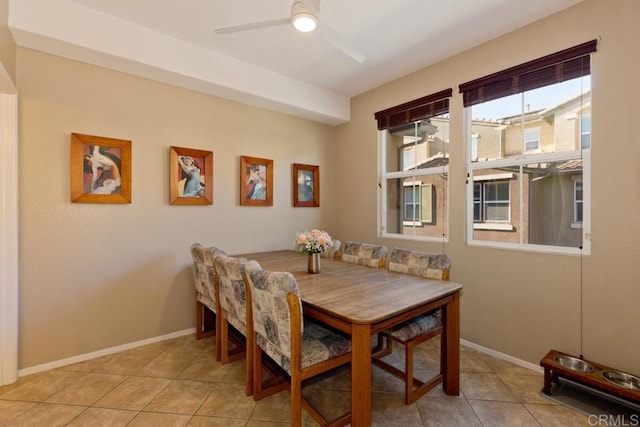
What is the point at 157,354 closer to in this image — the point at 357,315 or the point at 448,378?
the point at 357,315

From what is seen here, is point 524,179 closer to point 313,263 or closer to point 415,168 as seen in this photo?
point 415,168

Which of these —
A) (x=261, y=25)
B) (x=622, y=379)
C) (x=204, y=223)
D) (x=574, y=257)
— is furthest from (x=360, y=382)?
(x=204, y=223)

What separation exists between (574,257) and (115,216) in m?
3.80

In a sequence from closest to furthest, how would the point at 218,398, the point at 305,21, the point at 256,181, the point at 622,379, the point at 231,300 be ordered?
the point at 305,21
the point at 622,379
the point at 218,398
the point at 231,300
the point at 256,181

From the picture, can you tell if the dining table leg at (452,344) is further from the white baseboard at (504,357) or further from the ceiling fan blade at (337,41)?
the ceiling fan blade at (337,41)

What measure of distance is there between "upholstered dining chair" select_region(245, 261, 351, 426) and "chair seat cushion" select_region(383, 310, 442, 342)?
37 centimetres

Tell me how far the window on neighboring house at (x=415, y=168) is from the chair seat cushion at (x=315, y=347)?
5.86ft

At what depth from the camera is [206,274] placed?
8.41 ft

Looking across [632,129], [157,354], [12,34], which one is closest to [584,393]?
[632,129]

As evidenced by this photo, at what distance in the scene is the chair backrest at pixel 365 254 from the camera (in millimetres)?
2738

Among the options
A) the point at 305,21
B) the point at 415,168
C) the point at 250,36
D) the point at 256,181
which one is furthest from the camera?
the point at 256,181

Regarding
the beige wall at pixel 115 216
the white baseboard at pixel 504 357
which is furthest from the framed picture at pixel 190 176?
the white baseboard at pixel 504 357

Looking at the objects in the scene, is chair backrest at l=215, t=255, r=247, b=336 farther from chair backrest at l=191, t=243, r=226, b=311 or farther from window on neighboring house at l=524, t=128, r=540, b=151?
window on neighboring house at l=524, t=128, r=540, b=151

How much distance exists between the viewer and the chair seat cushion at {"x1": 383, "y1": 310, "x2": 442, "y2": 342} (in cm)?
196
